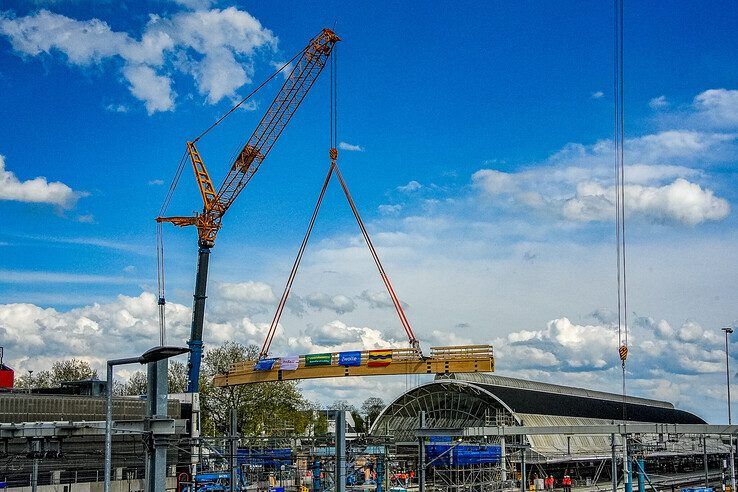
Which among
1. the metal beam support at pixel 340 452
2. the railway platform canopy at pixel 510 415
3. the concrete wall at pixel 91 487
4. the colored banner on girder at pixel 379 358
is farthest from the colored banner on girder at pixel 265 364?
the metal beam support at pixel 340 452

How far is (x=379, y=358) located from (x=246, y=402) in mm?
29751

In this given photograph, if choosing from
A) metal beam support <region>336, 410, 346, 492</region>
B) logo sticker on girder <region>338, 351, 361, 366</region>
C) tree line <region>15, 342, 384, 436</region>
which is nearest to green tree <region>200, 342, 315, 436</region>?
tree line <region>15, 342, 384, 436</region>

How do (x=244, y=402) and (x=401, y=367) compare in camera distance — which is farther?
(x=244, y=402)

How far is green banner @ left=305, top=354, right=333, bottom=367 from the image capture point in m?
62.1

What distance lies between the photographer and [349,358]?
6084 cm

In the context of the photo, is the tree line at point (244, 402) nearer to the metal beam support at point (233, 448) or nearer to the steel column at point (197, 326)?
the steel column at point (197, 326)

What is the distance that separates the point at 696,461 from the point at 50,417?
8054 centimetres

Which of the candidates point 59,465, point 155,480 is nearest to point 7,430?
point 155,480

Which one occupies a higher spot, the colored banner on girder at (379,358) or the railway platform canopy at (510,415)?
the colored banner on girder at (379,358)

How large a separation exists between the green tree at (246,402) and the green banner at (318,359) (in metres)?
20.9

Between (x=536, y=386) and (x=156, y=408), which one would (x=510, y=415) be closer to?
(x=536, y=386)

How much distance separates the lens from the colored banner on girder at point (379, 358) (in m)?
58.9

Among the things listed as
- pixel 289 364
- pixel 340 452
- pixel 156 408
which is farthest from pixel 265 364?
pixel 156 408

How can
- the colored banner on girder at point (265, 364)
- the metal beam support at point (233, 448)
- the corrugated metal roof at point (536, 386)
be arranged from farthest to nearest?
1. the corrugated metal roof at point (536, 386)
2. the colored banner on girder at point (265, 364)
3. the metal beam support at point (233, 448)
